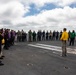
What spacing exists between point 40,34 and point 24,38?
3.98 m

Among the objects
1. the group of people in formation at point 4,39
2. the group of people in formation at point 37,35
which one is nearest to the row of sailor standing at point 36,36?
the group of people in formation at point 37,35

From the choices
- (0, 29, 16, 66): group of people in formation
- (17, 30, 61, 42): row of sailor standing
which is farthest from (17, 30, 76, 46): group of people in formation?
(0, 29, 16, 66): group of people in formation

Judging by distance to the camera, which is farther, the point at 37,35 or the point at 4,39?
the point at 37,35

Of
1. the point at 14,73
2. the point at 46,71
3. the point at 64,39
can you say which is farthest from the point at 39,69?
the point at 64,39

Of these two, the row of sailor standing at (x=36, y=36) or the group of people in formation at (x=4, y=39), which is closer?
the group of people in formation at (x=4, y=39)

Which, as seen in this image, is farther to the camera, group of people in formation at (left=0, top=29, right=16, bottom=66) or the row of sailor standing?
the row of sailor standing

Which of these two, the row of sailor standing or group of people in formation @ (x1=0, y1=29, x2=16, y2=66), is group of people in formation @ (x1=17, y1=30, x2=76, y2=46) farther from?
group of people in formation @ (x1=0, y1=29, x2=16, y2=66)

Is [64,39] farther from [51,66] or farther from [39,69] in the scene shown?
[39,69]

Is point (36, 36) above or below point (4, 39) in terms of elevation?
below

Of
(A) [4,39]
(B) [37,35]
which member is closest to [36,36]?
(B) [37,35]

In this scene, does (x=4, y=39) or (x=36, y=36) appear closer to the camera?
(x=4, y=39)

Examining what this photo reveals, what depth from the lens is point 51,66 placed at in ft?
53.0

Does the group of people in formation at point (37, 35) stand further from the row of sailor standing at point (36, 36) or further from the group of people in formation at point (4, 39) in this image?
the group of people in formation at point (4, 39)

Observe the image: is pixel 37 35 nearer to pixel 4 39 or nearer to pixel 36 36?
pixel 36 36
